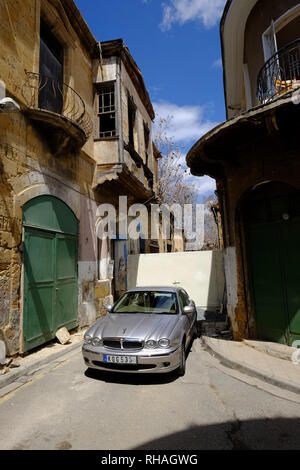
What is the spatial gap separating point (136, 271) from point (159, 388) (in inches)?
320

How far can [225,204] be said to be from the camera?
7.69 m

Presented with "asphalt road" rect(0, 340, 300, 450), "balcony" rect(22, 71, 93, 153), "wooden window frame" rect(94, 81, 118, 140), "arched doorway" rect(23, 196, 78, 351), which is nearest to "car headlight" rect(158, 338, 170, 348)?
"asphalt road" rect(0, 340, 300, 450)

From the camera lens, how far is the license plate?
4.27 metres

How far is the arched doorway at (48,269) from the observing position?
622 centimetres

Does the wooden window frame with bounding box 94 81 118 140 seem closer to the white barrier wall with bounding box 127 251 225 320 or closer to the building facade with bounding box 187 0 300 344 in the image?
the building facade with bounding box 187 0 300 344

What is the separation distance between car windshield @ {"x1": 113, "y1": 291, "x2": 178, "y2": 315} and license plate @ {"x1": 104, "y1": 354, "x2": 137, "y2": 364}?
4.63 ft

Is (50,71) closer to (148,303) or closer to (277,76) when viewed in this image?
(277,76)

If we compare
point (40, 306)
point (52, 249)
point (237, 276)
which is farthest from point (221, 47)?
point (40, 306)

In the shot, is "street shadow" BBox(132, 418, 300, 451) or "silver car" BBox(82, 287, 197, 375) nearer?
"street shadow" BBox(132, 418, 300, 451)

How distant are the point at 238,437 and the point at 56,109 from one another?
897cm

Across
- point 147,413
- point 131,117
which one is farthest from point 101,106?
point 147,413

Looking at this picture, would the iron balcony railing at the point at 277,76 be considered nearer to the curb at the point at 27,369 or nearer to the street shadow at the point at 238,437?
the street shadow at the point at 238,437

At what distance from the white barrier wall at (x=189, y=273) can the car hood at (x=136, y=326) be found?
578 centimetres

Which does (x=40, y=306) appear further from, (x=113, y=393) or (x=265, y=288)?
(x=265, y=288)
